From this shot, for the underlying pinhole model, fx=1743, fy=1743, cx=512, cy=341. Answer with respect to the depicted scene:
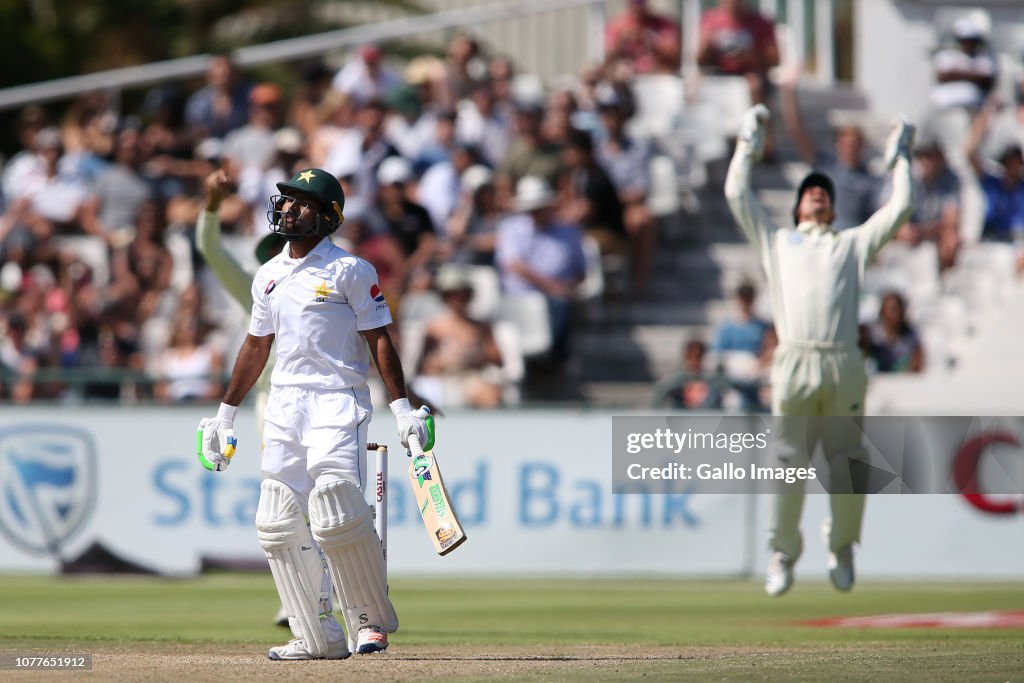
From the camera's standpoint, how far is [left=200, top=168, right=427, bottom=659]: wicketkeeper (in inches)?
284

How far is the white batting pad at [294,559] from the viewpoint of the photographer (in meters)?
7.27

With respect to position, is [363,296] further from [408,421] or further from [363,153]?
[363,153]

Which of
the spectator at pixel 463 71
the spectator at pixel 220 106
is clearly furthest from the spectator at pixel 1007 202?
the spectator at pixel 220 106

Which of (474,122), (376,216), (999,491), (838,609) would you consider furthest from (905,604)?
(474,122)

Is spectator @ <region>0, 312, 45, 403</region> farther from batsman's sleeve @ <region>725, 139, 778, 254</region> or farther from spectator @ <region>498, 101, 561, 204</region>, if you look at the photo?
batsman's sleeve @ <region>725, 139, 778, 254</region>

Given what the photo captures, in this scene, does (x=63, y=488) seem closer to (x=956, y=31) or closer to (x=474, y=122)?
(x=474, y=122)

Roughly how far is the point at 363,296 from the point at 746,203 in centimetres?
301

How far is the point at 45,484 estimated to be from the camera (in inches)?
538

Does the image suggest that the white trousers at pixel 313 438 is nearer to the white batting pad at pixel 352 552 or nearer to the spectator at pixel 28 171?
the white batting pad at pixel 352 552

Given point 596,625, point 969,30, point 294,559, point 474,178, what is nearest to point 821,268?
point 596,625

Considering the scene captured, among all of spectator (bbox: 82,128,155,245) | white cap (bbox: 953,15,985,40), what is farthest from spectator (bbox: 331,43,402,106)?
white cap (bbox: 953,15,985,40)

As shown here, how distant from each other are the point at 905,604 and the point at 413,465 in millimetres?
5137

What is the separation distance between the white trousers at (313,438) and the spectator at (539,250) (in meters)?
7.80

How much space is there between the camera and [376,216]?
15.3 meters
